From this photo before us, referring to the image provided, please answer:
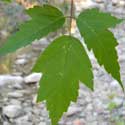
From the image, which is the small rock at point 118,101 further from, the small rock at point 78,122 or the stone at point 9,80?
the stone at point 9,80

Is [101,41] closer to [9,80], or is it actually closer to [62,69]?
[62,69]

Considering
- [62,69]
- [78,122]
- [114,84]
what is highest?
[62,69]

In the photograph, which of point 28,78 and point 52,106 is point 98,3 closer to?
point 28,78

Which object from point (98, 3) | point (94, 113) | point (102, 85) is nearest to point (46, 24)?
point (94, 113)

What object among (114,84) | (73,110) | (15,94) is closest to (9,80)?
(15,94)

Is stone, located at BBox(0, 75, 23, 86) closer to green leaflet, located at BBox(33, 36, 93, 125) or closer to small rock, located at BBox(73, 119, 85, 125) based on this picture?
small rock, located at BBox(73, 119, 85, 125)

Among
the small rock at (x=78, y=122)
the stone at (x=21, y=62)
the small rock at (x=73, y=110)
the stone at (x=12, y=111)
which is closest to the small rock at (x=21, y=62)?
the stone at (x=21, y=62)

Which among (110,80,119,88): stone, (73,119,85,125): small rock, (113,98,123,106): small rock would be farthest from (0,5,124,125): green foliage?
(110,80,119,88): stone
